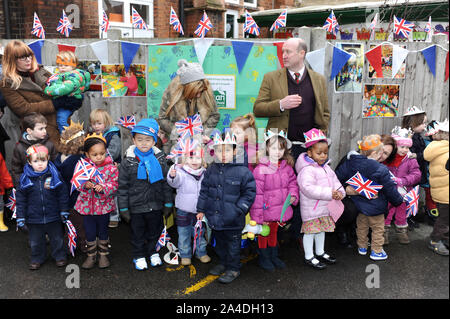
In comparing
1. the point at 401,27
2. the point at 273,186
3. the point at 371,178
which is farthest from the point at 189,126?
the point at 401,27

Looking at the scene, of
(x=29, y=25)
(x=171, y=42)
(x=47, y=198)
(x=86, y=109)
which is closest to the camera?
(x=47, y=198)

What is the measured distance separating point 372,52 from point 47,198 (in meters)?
4.57

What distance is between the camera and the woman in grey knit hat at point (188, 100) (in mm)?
4355

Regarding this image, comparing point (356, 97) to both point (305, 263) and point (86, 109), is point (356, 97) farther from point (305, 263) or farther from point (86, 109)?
point (86, 109)

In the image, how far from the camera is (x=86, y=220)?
13.0 feet

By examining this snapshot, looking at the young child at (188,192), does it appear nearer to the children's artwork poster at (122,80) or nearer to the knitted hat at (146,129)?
the knitted hat at (146,129)

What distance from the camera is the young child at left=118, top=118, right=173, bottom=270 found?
3.80 meters

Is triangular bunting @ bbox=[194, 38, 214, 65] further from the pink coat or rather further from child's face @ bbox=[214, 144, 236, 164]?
the pink coat

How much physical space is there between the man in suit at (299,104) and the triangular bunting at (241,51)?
86 cm

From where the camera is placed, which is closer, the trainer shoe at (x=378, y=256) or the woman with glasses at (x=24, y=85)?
the trainer shoe at (x=378, y=256)

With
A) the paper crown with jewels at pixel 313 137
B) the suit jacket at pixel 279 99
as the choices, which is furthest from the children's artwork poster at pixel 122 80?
the paper crown with jewels at pixel 313 137

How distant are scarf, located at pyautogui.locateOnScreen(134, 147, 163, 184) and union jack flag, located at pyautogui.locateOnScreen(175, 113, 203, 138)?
43 centimetres

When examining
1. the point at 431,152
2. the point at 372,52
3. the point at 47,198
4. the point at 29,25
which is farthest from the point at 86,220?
the point at 29,25

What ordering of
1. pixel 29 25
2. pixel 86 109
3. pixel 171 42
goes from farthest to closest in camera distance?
1. pixel 29 25
2. pixel 86 109
3. pixel 171 42
